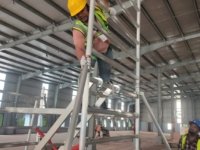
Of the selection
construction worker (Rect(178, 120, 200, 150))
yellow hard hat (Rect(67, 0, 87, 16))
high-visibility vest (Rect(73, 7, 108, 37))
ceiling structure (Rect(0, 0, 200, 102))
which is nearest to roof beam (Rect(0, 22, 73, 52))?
ceiling structure (Rect(0, 0, 200, 102))

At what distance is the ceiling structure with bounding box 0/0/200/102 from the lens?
9.04 metres

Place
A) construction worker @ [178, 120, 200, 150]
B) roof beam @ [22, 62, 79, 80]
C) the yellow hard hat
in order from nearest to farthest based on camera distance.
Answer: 1. the yellow hard hat
2. construction worker @ [178, 120, 200, 150]
3. roof beam @ [22, 62, 79, 80]

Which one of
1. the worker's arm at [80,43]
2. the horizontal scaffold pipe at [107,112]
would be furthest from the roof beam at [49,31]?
the horizontal scaffold pipe at [107,112]

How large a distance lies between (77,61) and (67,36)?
13.7 feet

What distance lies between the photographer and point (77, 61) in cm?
1554

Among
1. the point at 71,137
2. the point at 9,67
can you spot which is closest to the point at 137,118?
the point at 71,137

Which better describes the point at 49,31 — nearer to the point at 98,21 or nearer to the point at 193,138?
the point at 193,138

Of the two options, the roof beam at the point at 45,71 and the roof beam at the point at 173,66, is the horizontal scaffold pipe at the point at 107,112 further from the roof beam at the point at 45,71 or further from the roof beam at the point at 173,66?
the roof beam at the point at 173,66

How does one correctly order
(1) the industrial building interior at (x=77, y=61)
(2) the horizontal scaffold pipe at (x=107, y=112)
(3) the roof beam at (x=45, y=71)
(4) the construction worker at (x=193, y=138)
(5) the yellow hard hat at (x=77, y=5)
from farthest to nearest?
(3) the roof beam at (x=45, y=71)
(4) the construction worker at (x=193, y=138)
(1) the industrial building interior at (x=77, y=61)
(5) the yellow hard hat at (x=77, y=5)
(2) the horizontal scaffold pipe at (x=107, y=112)

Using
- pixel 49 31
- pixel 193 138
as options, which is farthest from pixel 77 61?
pixel 193 138

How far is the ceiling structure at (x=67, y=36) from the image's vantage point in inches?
356

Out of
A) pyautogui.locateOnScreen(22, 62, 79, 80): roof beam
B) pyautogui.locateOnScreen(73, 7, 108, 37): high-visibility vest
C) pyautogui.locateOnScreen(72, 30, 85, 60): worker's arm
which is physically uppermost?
pyautogui.locateOnScreen(22, 62, 79, 80): roof beam

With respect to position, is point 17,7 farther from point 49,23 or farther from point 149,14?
point 149,14

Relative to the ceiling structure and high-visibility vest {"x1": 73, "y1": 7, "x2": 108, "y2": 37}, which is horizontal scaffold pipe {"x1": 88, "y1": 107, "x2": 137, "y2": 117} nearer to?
high-visibility vest {"x1": 73, "y1": 7, "x2": 108, "y2": 37}
